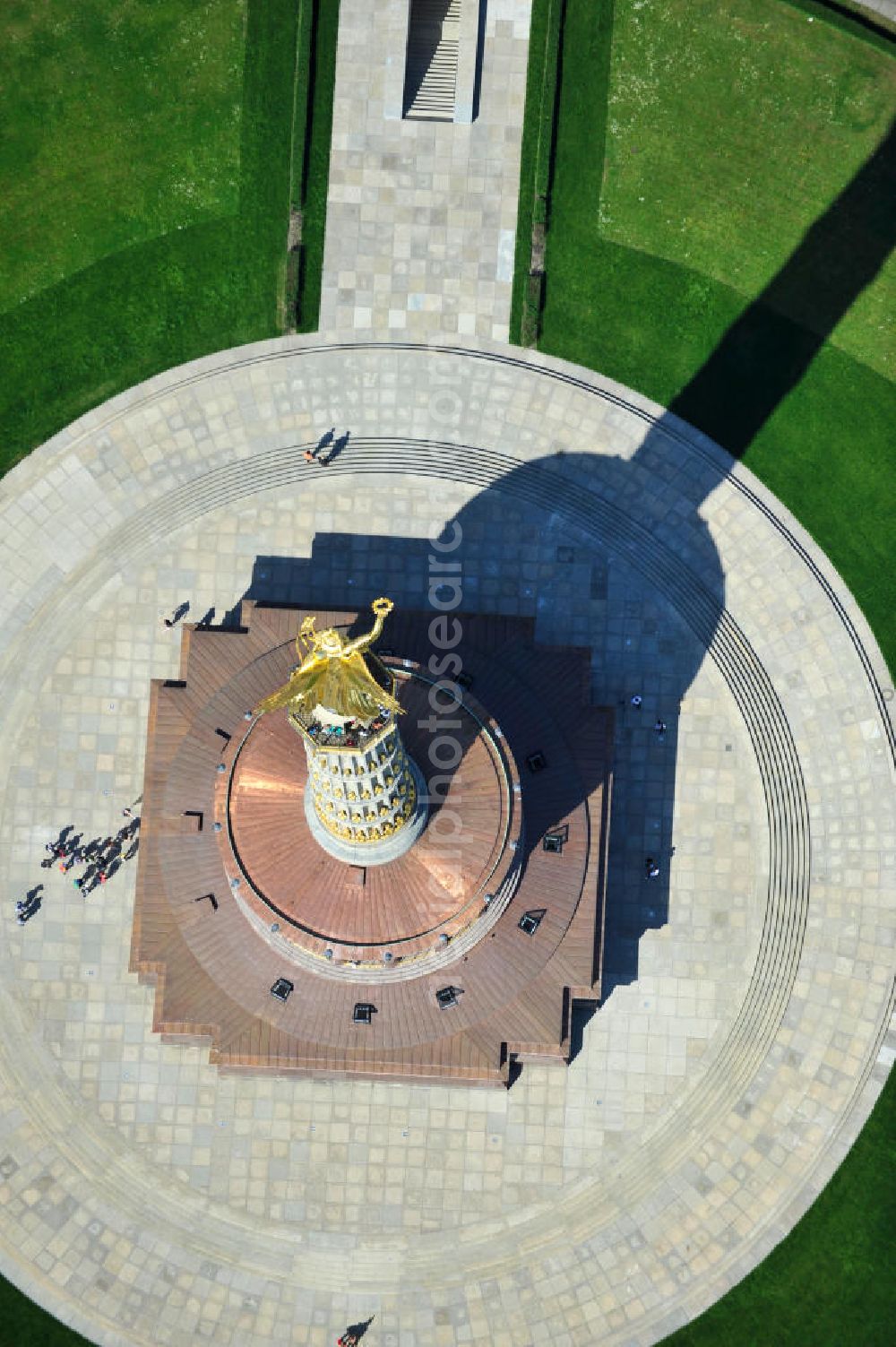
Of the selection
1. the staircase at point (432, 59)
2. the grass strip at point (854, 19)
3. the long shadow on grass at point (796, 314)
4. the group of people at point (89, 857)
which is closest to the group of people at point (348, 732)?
the group of people at point (89, 857)

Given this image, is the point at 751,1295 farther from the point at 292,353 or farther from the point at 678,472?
the point at 292,353

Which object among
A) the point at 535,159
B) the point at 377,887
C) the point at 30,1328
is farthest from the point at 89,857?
the point at 535,159

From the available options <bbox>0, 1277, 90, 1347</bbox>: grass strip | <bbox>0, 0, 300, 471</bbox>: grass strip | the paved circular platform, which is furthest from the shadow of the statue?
<bbox>0, 1277, 90, 1347</bbox>: grass strip

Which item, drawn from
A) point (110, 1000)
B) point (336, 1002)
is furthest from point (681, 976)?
point (110, 1000)

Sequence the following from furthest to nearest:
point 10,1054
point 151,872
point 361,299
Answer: point 361,299 → point 10,1054 → point 151,872

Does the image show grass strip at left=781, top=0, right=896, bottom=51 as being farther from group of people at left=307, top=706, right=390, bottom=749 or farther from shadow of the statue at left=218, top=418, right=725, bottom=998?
group of people at left=307, top=706, right=390, bottom=749

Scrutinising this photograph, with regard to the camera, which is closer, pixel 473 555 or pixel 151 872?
pixel 151 872

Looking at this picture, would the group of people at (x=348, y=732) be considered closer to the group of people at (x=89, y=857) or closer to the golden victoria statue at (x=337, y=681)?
the golden victoria statue at (x=337, y=681)
